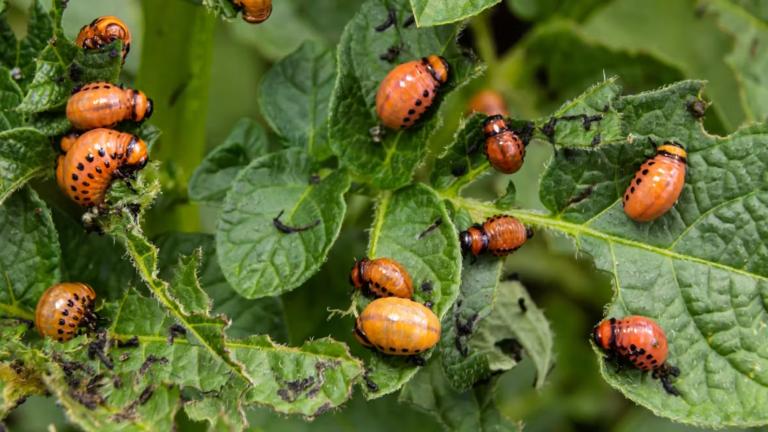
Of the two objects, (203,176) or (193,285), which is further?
(203,176)

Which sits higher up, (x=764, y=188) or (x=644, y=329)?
(x=764, y=188)

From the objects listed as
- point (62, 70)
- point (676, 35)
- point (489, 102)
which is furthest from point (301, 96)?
point (676, 35)

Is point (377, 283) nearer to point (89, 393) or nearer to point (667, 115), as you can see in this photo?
point (89, 393)

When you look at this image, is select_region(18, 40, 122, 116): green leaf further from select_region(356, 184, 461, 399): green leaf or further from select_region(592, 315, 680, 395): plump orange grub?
select_region(592, 315, 680, 395): plump orange grub

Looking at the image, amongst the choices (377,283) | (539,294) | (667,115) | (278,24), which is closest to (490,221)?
(377,283)

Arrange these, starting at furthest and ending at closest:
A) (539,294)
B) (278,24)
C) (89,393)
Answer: (539,294) → (278,24) → (89,393)

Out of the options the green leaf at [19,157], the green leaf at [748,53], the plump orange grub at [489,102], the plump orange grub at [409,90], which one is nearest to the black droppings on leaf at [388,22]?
the plump orange grub at [409,90]

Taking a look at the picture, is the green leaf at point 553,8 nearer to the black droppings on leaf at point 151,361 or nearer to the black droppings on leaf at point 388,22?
the black droppings on leaf at point 388,22
